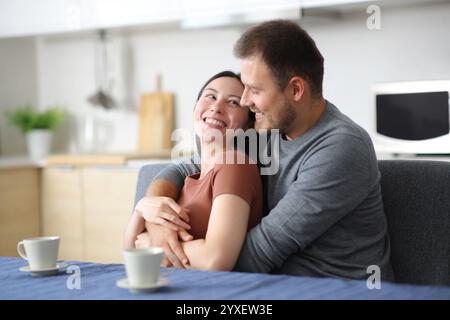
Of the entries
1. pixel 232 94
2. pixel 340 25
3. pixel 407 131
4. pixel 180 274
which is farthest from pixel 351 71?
pixel 180 274

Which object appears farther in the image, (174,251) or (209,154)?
(209,154)

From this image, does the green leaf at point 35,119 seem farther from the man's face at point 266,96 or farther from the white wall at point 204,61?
the man's face at point 266,96

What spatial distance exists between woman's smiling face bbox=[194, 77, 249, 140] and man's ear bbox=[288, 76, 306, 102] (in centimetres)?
20

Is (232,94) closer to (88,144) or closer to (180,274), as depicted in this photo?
(180,274)

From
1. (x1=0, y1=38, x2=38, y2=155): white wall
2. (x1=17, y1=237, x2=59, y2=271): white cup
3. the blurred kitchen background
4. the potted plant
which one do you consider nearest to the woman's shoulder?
(x1=17, y1=237, x2=59, y2=271): white cup

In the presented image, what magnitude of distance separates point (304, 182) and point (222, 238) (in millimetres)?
226

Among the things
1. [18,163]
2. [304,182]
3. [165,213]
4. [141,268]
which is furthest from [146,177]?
[18,163]

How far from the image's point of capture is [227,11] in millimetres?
3910

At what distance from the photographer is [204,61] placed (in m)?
4.47

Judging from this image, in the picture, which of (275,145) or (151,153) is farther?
(151,153)

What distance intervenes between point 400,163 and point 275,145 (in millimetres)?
312

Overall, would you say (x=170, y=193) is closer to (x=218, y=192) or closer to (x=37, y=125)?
(x=218, y=192)

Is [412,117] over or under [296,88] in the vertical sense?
under

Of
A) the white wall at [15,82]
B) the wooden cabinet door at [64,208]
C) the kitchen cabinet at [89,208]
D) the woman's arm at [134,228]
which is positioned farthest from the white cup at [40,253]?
the white wall at [15,82]
